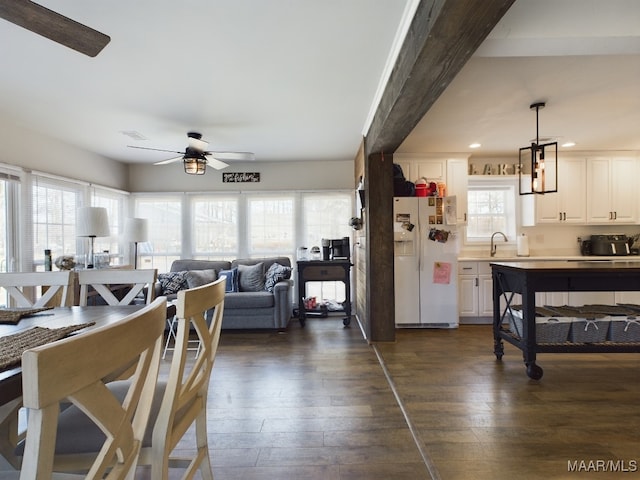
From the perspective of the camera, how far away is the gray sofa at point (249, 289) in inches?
173

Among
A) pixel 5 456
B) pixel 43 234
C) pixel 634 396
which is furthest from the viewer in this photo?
pixel 43 234

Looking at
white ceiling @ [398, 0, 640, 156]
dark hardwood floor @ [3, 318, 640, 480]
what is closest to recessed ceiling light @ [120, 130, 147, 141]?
dark hardwood floor @ [3, 318, 640, 480]

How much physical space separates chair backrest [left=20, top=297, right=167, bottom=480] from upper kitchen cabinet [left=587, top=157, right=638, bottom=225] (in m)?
5.83

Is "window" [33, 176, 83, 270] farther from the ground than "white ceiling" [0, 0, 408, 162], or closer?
closer

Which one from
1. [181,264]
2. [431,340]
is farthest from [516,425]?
[181,264]

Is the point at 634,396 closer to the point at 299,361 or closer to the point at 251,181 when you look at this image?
the point at 299,361

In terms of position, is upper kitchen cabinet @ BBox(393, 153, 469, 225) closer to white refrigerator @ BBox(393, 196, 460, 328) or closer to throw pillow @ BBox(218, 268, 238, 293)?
white refrigerator @ BBox(393, 196, 460, 328)

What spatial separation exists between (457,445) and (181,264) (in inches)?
170

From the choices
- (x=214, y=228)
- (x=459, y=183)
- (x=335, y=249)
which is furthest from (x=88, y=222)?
(x=459, y=183)

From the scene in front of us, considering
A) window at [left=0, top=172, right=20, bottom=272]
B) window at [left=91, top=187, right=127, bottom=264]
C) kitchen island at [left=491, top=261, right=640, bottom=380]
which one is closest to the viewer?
kitchen island at [left=491, top=261, right=640, bottom=380]

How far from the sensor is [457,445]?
6.42 feet

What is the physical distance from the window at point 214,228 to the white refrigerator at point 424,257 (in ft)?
8.76

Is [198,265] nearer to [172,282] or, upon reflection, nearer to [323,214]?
[172,282]

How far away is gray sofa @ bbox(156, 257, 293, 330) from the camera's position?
440 cm
